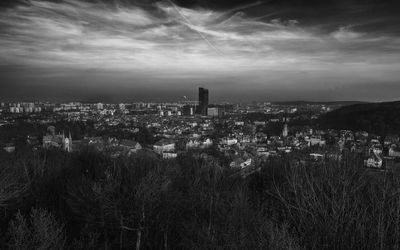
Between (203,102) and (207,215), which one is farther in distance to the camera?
(203,102)

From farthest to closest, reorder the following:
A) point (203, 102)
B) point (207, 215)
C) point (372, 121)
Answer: point (203, 102) < point (372, 121) < point (207, 215)

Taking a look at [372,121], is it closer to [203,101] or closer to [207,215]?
[207,215]

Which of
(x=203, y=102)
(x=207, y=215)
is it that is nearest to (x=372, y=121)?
(x=207, y=215)

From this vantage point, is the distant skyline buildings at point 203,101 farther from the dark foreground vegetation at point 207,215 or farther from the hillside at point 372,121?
the dark foreground vegetation at point 207,215

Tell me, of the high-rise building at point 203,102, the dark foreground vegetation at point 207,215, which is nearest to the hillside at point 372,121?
the dark foreground vegetation at point 207,215

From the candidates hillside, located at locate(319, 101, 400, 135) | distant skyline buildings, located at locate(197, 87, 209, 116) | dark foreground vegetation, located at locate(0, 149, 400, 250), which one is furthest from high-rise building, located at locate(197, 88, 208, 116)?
dark foreground vegetation, located at locate(0, 149, 400, 250)

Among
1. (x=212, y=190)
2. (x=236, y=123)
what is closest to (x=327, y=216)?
(x=212, y=190)
